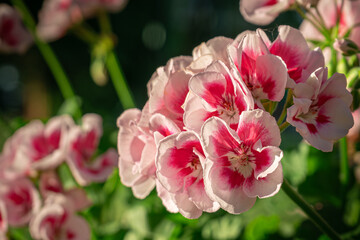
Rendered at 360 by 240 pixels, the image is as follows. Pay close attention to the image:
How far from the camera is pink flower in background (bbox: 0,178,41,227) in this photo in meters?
0.67

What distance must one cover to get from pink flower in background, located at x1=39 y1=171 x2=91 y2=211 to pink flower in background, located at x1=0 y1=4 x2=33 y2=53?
0.42 meters

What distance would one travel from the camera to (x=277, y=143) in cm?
34

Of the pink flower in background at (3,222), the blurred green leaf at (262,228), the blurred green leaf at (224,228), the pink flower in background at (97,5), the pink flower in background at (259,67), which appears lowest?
the blurred green leaf at (224,228)

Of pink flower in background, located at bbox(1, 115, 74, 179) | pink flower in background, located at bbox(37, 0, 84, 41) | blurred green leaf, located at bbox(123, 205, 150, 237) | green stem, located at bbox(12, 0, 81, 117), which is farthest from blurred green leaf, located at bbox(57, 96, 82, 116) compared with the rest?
blurred green leaf, located at bbox(123, 205, 150, 237)

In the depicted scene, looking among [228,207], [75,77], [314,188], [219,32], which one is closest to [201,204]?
[228,207]

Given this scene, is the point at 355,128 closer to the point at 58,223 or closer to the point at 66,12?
the point at 58,223

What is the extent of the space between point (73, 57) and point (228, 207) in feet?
11.9

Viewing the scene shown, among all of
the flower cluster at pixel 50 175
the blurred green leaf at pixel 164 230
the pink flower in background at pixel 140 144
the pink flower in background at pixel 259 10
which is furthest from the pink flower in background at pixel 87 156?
the pink flower in background at pixel 259 10

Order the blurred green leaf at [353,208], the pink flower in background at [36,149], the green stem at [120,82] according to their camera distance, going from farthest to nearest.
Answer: the green stem at [120,82], the pink flower in background at [36,149], the blurred green leaf at [353,208]

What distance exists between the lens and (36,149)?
695 mm

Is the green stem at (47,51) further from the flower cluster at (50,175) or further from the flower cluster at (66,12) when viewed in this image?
the flower cluster at (50,175)

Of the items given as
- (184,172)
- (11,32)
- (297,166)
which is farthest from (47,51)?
(184,172)

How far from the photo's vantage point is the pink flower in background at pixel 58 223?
2.04 feet

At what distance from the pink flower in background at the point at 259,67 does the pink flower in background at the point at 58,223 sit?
38 cm
